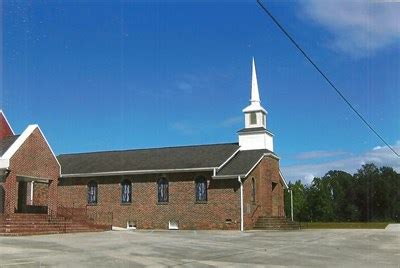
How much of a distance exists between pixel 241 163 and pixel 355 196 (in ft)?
226

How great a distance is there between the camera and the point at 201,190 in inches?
1478

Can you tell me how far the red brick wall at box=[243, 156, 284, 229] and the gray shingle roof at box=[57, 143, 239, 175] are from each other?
239 cm

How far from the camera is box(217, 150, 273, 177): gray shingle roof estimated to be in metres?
36.3

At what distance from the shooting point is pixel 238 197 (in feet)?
118

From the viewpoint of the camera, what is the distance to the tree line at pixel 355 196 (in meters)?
84.5

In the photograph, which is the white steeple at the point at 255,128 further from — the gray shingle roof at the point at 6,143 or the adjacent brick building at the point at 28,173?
the gray shingle roof at the point at 6,143

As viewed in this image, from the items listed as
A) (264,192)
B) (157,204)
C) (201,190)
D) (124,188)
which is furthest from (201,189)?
(124,188)

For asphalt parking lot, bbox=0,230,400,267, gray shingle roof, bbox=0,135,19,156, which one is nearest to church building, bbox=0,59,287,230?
gray shingle roof, bbox=0,135,19,156

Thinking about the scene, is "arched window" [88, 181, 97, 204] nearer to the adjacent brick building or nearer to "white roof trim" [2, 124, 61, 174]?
the adjacent brick building

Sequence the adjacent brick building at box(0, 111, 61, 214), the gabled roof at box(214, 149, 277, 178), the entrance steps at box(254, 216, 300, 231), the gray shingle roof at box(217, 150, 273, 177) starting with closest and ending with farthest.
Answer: the adjacent brick building at box(0, 111, 61, 214), the gabled roof at box(214, 149, 277, 178), the gray shingle roof at box(217, 150, 273, 177), the entrance steps at box(254, 216, 300, 231)

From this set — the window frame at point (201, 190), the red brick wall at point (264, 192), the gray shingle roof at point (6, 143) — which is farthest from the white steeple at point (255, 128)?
the gray shingle roof at point (6, 143)

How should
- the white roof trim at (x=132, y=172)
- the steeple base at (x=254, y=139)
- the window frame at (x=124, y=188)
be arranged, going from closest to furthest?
the white roof trim at (x=132, y=172)
the window frame at (x=124, y=188)
the steeple base at (x=254, y=139)

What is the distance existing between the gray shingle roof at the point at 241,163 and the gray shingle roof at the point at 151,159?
1.68 feet

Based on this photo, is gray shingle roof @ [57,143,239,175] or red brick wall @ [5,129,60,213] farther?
gray shingle roof @ [57,143,239,175]
